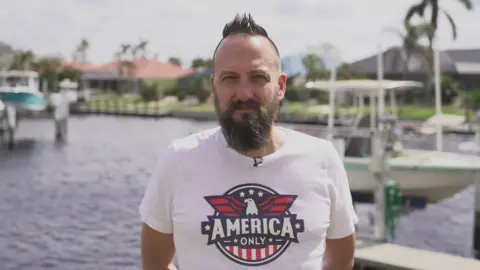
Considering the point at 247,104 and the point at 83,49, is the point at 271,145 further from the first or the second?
the point at 83,49

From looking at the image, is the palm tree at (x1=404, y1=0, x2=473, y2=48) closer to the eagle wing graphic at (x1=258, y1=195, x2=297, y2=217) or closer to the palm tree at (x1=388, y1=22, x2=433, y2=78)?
the palm tree at (x1=388, y1=22, x2=433, y2=78)

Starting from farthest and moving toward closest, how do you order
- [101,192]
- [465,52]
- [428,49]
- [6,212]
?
1. [465,52]
2. [428,49]
3. [101,192]
4. [6,212]

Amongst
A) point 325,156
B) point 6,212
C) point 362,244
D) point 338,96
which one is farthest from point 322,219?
point 338,96

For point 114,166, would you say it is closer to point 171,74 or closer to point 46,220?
point 46,220

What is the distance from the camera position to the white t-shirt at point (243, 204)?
9.09 ft

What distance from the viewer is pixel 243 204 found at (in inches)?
108

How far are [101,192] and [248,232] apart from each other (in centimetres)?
2723

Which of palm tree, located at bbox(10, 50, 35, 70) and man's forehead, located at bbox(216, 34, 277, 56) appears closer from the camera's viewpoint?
man's forehead, located at bbox(216, 34, 277, 56)

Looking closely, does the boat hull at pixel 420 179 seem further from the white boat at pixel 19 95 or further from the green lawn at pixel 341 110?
the white boat at pixel 19 95

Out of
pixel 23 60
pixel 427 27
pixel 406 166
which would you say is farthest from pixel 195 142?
pixel 23 60

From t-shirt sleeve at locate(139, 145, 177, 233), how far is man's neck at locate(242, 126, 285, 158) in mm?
339

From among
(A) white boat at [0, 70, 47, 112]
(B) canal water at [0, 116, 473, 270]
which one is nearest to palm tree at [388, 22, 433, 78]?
(B) canal water at [0, 116, 473, 270]

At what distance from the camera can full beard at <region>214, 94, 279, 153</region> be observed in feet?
9.27

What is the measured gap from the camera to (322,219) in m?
2.88
